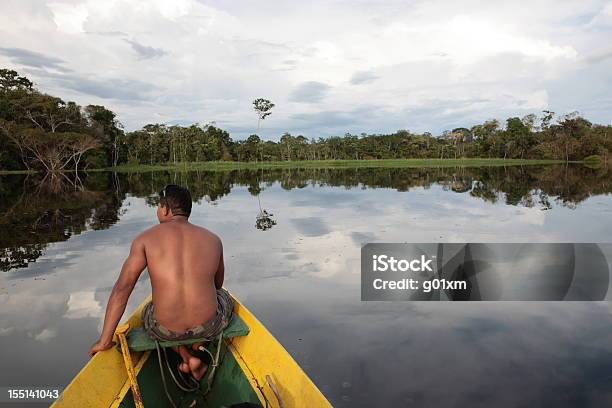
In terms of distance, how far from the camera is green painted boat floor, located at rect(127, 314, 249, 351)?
3.04 meters

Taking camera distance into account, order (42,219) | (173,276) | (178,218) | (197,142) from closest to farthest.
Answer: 1. (173,276)
2. (178,218)
3. (42,219)
4. (197,142)

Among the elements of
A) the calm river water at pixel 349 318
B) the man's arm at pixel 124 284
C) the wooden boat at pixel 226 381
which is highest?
the man's arm at pixel 124 284

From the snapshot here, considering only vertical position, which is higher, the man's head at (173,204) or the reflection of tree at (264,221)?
the man's head at (173,204)

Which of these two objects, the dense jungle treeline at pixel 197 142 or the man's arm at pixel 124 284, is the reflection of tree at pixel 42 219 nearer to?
the man's arm at pixel 124 284

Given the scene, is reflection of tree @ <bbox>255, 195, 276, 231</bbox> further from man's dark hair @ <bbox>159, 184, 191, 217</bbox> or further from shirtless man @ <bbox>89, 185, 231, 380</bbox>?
shirtless man @ <bbox>89, 185, 231, 380</bbox>

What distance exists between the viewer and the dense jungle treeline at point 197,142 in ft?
129

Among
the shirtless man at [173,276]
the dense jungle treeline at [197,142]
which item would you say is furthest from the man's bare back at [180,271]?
the dense jungle treeline at [197,142]

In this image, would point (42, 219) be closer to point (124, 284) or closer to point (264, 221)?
point (264, 221)

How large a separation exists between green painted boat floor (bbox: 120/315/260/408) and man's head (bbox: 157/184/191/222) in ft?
2.84

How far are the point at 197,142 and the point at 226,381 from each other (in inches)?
2329

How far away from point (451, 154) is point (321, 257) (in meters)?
70.4

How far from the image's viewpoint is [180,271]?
2848mm

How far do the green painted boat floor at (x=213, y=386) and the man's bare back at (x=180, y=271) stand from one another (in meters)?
0.34

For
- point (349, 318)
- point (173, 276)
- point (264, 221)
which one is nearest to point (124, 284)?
point (173, 276)
